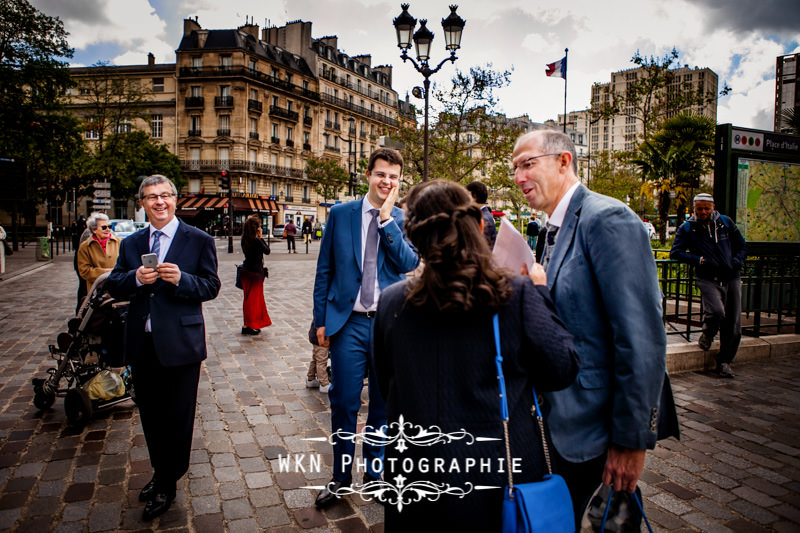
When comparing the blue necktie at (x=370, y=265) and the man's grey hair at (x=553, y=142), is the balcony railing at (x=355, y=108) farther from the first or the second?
the man's grey hair at (x=553, y=142)

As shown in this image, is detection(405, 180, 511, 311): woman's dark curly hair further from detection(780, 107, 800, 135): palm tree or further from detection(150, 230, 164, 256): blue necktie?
detection(780, 107, 800, 135): palm tree

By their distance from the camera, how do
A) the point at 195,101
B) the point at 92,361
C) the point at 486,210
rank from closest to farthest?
the point at 486,210 → the point at 92,361 → the point at 195,101

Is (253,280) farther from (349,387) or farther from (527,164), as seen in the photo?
(527,164)

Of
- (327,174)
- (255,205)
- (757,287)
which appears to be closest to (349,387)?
(757,287)

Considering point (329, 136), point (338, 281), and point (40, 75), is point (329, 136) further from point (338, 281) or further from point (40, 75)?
point (338, 281)

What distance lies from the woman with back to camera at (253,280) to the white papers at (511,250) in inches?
273

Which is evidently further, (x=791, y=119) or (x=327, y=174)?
(x=327, y=174)

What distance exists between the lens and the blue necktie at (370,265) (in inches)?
131

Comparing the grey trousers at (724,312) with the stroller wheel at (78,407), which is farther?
the grey trousers at (724,312)

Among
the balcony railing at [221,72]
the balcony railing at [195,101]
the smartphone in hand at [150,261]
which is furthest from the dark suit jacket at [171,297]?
the balcony railing at [195,101]

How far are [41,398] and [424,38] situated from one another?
9973 mm

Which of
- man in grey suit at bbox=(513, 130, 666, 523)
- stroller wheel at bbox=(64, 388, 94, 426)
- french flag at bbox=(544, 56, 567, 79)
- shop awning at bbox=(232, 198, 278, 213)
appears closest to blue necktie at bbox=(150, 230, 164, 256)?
stroller wheel at bbox=(64, 388, 94, 426)

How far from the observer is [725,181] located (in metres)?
6.85

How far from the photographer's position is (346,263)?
3.40 meters
